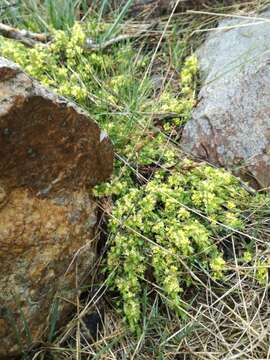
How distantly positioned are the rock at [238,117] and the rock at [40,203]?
21.2 inches

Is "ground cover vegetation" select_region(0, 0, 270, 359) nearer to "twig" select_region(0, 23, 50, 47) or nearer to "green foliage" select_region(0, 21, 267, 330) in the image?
"green foliage" select_region(0, 21, 267, 330)

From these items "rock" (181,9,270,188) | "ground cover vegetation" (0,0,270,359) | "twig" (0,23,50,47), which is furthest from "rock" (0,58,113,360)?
"twig" (0,23,50,47)

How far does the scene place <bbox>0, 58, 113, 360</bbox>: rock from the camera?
1563 millimetres

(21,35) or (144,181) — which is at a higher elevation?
(21,35)

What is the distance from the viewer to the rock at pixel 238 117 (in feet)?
7.04

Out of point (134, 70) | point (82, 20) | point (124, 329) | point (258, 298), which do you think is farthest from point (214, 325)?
point (82, 20)

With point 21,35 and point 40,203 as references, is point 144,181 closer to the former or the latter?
point 40,203

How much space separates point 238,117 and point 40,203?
96 centimetres

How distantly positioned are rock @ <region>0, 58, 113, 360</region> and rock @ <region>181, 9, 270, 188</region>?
54 cm

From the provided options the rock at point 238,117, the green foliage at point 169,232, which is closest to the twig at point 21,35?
the rock at point 238,117

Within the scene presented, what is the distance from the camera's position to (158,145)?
2.19 meters

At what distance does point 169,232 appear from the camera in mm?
1852

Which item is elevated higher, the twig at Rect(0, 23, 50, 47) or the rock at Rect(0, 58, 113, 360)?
the twig at Rect(0, 23, 50, 47)

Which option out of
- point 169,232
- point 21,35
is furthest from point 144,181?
point 21,35
